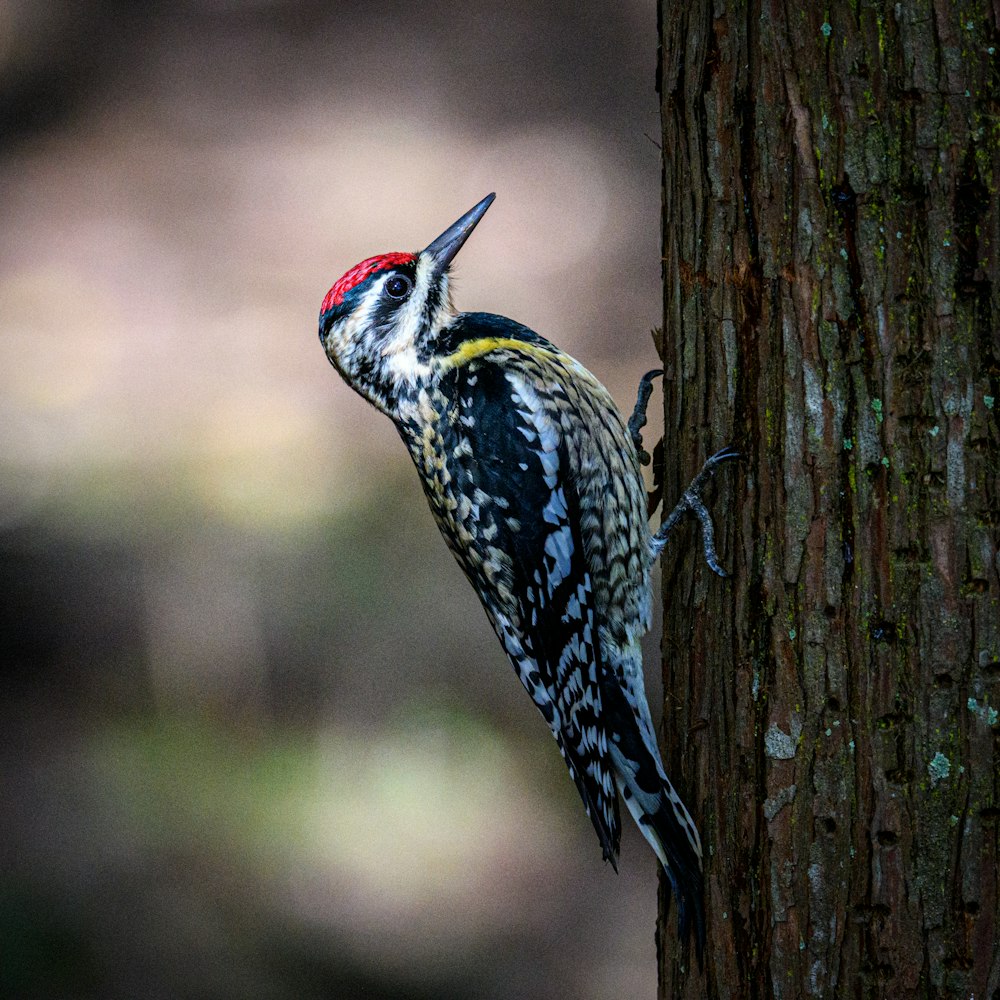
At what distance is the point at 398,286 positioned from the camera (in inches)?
108

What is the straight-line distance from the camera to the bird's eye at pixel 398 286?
2.72 meters

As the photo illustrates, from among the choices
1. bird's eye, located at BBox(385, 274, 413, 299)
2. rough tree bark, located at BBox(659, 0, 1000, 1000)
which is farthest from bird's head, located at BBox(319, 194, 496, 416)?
rough tree bark, located at BBox(659, 0, 1000, 1000)

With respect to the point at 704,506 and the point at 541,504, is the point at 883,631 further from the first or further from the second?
the point at 541,504

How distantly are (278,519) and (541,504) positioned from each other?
3225 millimetres

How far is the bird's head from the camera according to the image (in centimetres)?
271

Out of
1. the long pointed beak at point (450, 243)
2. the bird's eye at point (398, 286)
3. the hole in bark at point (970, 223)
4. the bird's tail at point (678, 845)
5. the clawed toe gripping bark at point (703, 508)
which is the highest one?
the long pointed beak at point (450, 243)

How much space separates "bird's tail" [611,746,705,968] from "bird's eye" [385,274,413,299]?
128cm

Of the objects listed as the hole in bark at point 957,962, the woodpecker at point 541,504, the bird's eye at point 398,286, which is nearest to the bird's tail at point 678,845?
the woodpecker at point 541,504

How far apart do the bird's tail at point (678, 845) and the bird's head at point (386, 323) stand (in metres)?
1.12

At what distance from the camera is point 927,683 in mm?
1741

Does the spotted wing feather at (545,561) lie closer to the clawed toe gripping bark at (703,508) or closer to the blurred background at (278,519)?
the clawed toe gripping bark at (703,508)

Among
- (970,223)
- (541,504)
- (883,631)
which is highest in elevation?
(970,223)

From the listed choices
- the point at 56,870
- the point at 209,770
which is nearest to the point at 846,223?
the point at 209,770

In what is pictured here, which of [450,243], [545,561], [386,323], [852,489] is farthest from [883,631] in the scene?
[450,243]
